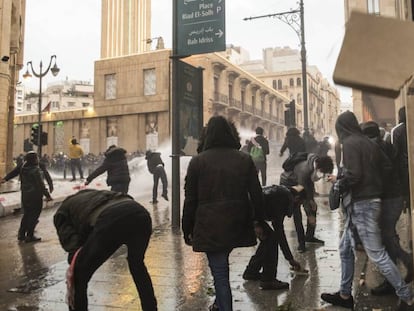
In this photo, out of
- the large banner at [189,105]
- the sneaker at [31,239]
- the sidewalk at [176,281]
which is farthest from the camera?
the large banner at [189,105]

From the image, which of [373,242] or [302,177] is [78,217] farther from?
[302,177]

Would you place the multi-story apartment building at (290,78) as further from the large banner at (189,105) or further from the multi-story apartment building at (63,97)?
the large banner at (189,105)

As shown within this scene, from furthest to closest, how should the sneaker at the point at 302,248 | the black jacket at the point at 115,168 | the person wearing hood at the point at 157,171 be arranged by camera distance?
the person wearing hood at the point at 157,171 → the black jacket at the point at 115,168 → the sneaker at the point at 302,248

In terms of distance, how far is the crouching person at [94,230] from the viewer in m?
3.27

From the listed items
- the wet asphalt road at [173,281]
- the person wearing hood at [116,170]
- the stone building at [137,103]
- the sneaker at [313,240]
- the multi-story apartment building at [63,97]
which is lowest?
the wet asphalt road at [173,281]

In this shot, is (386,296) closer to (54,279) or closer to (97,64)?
(54,279)

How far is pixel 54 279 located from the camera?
5324mm

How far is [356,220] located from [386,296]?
98cm

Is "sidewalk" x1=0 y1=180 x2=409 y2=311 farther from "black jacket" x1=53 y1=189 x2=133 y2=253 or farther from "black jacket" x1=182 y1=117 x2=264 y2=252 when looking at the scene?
"black jacket" x1=53 y1=189 x2=133 y2=253

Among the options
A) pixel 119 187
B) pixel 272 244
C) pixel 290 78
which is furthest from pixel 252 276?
pixel 290 78

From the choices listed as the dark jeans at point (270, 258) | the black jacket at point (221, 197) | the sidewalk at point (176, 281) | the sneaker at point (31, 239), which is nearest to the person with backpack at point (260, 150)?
the sidewalk at point (176, 281)

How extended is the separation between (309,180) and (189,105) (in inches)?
127

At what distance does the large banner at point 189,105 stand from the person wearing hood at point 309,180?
2.76 metres

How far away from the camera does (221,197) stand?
137 inches
